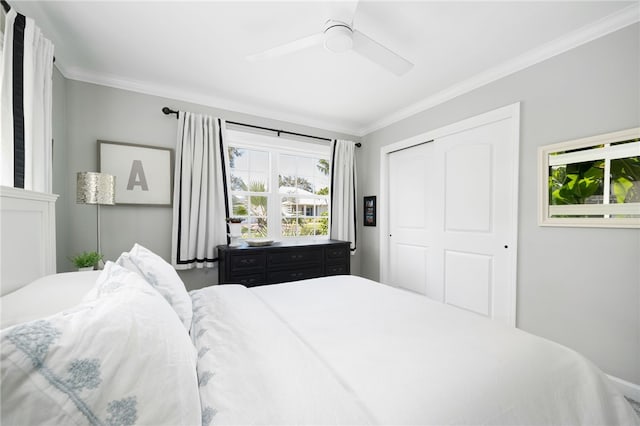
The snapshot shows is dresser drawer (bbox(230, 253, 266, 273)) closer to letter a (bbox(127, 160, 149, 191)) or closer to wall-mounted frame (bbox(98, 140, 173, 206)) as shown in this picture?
wall-mounted frame (bbox(98, 140, 173, 206))

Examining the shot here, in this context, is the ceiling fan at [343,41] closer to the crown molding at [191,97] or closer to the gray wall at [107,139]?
the crown molding at [191,97]

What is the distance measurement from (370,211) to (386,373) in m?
3.22

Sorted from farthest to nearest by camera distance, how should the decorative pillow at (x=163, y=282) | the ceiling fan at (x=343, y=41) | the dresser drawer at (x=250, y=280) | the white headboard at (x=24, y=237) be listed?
the dresser drawer at (x=250, y=280) → the ceiling fan at (x=343, y=41) → the decorative pillow at (x=163, y=282) → the white headboard at (x=24, y=237)

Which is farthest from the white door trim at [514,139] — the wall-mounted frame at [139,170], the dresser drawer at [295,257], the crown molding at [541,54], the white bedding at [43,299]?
the white bedding at [43,299]

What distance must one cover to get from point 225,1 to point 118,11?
75cm

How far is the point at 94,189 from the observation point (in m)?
2.05

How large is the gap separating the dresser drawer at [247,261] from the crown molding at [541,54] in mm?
2546

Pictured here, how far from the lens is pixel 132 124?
8.93 feet

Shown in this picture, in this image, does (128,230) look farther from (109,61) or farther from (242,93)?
(242,93)

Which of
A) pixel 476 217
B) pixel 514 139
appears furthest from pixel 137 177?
pixel 514 139

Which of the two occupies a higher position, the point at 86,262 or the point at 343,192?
the point at 343,192

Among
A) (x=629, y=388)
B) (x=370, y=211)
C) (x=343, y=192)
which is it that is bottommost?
(x=629, y=388)

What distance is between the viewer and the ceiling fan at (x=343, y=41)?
1.58 metres

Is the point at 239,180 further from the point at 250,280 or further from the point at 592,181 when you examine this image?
the point at 592,181
